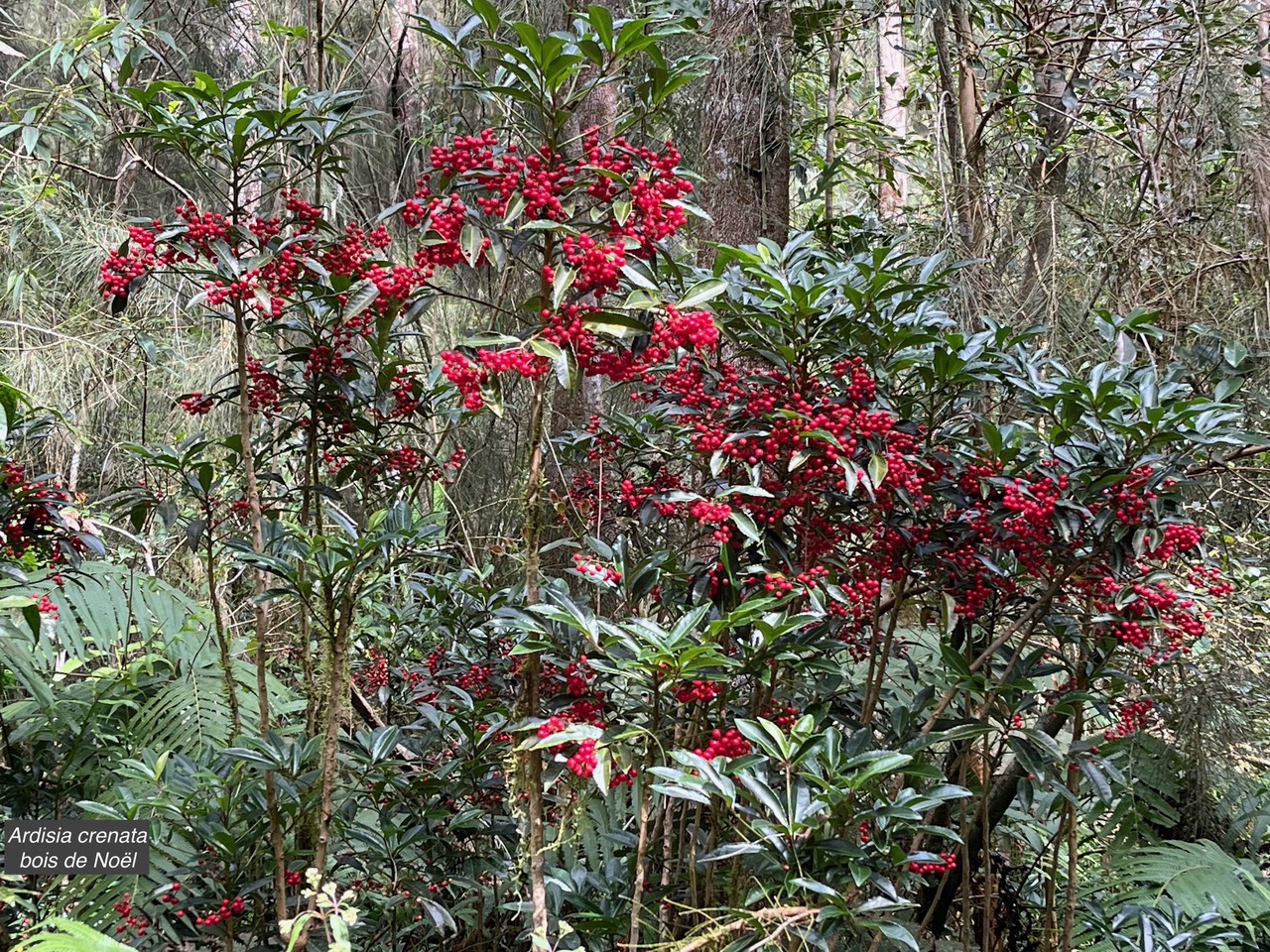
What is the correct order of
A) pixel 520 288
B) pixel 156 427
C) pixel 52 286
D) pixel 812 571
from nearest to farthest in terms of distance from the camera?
1. pixel 812 571
2. pixel 520 288
3. pixel 52 286
4. pixel 156 427

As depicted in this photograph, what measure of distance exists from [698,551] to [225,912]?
4.16 ft

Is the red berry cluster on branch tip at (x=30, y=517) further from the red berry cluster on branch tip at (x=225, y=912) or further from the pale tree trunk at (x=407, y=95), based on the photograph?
the pale tree trunk at (x=407, y=95)

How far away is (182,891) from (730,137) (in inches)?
96.7

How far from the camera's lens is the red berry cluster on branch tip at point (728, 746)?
1538mm

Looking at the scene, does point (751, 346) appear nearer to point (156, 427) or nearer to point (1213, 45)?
point (1213, 45)

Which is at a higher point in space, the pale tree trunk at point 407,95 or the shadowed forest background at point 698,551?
the pale tree trunk at point 407,95

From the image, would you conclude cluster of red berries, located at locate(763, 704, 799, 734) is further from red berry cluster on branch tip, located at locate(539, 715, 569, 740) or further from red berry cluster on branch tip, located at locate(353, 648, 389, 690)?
red berry cluster on branch tip, located at locate(353, 648, 389, 690)

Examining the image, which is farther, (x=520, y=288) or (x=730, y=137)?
(x=520, y=288)

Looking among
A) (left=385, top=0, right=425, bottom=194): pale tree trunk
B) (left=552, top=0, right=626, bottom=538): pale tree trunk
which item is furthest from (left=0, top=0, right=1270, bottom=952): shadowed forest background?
(left=385, top=0, right=425, bottom=194): pale tree trunk

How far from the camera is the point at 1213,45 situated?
2758mm

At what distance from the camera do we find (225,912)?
178cm

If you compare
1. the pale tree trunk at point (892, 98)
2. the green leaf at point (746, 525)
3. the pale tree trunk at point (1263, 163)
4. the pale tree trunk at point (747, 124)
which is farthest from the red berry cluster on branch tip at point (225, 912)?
the pale tree trunk at point (892, 98)

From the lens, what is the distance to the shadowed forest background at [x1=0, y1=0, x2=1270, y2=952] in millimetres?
1572

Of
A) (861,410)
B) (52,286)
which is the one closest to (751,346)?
(861,410)
